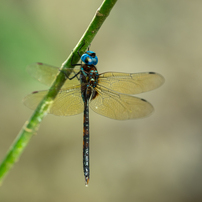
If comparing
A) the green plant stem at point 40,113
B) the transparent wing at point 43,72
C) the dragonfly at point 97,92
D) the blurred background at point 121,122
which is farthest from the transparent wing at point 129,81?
the blurred background at point 121,122

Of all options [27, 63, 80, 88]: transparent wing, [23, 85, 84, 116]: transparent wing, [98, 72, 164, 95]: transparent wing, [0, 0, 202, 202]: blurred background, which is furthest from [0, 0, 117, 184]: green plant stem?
[0, 0, 202, 202]: blurred background

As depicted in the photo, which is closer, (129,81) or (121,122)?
(129,81)

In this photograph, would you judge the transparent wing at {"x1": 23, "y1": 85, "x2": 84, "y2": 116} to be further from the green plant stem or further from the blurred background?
the blurred background

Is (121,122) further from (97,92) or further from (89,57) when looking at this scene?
(89,57)

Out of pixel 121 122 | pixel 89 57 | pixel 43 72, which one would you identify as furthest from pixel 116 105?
pixel 121 122

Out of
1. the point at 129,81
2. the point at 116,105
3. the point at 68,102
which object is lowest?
the point at 68,102

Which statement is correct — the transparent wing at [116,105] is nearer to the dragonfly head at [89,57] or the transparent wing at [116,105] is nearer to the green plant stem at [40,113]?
the dragonfly head at [89,57]

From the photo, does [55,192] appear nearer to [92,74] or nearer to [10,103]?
[10,103]
